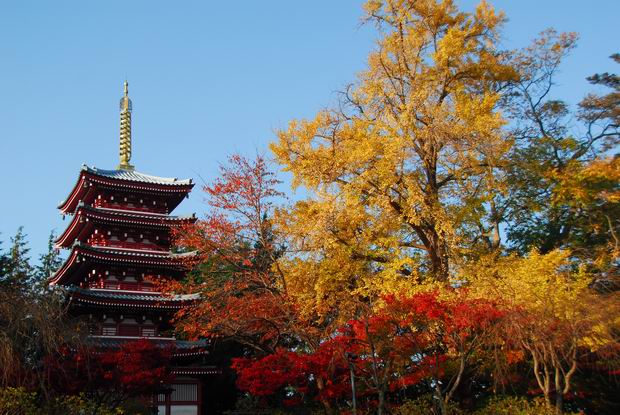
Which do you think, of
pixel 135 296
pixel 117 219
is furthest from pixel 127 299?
pixel 117 219

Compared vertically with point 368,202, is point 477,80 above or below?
above

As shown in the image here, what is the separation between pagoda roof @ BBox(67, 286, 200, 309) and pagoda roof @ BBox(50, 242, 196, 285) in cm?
109

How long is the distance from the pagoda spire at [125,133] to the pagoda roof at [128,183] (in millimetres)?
857

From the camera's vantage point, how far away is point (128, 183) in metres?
26.3

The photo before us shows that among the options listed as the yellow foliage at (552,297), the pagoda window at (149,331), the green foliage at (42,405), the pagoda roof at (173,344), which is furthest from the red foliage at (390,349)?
the pagoda window at (149,331)

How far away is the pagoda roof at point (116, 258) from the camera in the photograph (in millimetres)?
24223

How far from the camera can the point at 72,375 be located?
1883 cm

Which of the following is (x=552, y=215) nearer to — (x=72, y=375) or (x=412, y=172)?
(x=412, y=172)

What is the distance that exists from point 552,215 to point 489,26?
24.4 feet

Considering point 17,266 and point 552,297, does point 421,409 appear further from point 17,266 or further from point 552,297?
point 17,266

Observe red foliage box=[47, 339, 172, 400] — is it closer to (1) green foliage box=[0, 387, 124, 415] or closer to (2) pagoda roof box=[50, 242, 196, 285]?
(1) green foliage box=[0, 387, 124, 415]

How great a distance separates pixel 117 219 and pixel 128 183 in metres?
1.53

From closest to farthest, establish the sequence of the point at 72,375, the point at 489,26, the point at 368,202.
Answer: the point at 72,375, the point at 368,202, the point at 489,26

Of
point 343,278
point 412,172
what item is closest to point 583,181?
point 412,172
